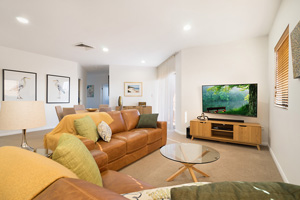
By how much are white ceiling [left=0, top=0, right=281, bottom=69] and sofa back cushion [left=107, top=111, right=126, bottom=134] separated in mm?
1939

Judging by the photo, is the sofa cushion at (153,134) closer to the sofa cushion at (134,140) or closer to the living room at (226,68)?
the sofa cushion at (134,140)

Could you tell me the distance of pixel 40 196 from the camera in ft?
1.66

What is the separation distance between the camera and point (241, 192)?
430 mm

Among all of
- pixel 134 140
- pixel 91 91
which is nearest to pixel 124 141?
pixel 134 140

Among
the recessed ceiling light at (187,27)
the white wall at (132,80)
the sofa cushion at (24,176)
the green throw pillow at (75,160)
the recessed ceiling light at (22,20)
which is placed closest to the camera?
the sofa cushion at (24,176)

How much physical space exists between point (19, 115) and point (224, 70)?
4442 millimetres

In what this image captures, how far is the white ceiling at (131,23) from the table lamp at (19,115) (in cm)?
194

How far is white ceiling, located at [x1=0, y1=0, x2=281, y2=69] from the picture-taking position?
2.50 m

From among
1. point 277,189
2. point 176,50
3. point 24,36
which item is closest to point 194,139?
point 176,50

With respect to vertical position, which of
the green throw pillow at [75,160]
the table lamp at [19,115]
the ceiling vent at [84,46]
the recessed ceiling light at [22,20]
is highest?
the ceiling vent at [84,46]

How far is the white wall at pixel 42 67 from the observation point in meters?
4.66

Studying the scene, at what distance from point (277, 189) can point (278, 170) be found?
9.14 feet

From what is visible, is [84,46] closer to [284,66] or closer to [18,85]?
[18,85]

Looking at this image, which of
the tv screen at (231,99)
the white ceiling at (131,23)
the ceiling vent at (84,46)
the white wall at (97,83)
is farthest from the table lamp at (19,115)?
the white wall at (97,83)
